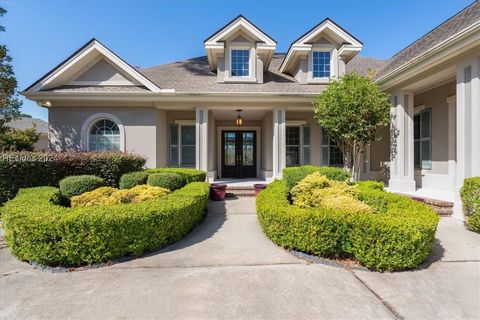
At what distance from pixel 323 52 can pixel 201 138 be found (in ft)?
22.6

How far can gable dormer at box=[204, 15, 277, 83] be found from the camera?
9.91 metres

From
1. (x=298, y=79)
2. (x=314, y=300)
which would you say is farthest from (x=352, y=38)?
(x=314, y=300)

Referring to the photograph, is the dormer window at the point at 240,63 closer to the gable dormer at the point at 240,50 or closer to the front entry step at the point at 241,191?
the gable dormer at the point at 240,50

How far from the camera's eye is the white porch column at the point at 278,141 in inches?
377

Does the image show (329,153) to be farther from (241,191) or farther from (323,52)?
(241,191)

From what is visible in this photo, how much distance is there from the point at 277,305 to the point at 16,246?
14.1 ft

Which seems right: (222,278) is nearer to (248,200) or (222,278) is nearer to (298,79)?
(248,200)

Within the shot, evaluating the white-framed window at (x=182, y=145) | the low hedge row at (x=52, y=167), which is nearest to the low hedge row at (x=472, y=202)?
the low hedge row at (x=52, y=167)

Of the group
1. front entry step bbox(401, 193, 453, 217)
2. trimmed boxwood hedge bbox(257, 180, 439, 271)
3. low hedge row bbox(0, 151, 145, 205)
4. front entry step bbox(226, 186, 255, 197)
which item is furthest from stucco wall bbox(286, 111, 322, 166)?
low hedge row bbox(0, 151, 145, 205)

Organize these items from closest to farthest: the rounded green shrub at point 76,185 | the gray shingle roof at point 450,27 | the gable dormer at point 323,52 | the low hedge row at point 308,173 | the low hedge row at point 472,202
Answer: the low hedge row at point 472,202 → the rounded green shrub at point 76,185 → the gray shingle roof at point 450,27 → the low hedge row at point 308,173 → the gable dormer at point 323,52

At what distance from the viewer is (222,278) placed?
10.5 feet

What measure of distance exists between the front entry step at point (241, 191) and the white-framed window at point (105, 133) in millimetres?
4744

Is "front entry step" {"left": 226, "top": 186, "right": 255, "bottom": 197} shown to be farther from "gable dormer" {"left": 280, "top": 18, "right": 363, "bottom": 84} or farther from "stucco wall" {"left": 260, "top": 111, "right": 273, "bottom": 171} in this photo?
"gable dormer" {"left": 280, "top": 18, "right": 363, "bottom": 84}

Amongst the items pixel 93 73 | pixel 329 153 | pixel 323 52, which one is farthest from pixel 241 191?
pixel 93 73
